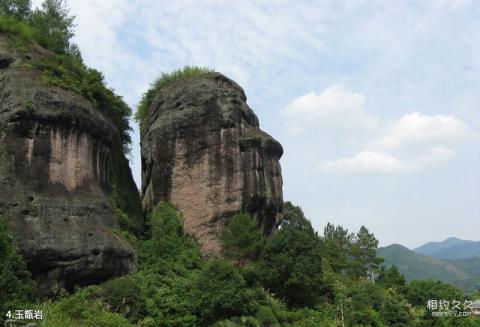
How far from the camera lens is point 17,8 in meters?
32.2

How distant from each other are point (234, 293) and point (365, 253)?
29.6 metres

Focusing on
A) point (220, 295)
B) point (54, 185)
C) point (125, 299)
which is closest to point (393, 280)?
point (220, 295)

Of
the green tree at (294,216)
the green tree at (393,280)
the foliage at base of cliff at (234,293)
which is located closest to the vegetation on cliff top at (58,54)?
the foliage at base of cliff at (234,293)

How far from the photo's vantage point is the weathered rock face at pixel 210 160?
96.8 ft

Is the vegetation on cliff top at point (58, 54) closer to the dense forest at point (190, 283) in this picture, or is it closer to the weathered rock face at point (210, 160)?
the dense forest at point (190, 283)

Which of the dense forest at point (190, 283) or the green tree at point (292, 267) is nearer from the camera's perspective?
the dense forest at point (190, 283)

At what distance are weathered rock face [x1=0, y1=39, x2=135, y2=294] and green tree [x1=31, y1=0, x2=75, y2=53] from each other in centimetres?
330

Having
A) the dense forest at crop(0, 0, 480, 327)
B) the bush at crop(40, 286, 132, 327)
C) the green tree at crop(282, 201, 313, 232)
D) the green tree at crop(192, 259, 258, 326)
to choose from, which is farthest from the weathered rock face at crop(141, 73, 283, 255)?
the green tree at crop(282, 201, 313, 232)

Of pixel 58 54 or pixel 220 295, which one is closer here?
pixel 220 295

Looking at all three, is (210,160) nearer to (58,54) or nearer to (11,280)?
(58,54)

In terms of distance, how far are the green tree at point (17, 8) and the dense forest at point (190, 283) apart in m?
0.06

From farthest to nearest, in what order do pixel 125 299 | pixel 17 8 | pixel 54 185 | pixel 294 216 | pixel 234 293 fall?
pixel 294 216, pixel 17 8, pixel 54 185, pixel 234 293, pixel 125 299

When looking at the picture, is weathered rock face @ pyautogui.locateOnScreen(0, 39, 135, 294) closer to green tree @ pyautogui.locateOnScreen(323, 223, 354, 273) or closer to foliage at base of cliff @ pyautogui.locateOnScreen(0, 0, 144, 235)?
foliage at base of cliff @ pyautogui.locateOnScreen(0, 0, 144, 235)

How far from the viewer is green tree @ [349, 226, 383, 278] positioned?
46188mm
